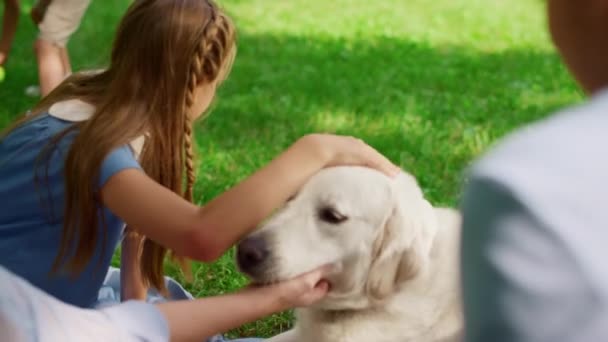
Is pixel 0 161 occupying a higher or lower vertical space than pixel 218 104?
higher

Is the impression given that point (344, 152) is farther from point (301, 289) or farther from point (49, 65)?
point (49, 65)

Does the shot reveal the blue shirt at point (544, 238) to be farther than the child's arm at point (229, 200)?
No

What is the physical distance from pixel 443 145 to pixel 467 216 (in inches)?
171

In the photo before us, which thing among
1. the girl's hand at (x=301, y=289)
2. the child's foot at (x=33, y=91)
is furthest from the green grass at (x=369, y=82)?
the girl's hand at (x=301, y=289)

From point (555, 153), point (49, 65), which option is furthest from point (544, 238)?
point (49, 65)

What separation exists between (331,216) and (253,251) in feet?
0.74

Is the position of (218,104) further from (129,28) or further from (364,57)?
(129,28)

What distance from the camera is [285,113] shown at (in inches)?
231

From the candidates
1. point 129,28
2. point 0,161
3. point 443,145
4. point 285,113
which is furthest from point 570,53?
point 285,113

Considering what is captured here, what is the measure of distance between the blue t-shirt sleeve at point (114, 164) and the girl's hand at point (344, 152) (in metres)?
0.50

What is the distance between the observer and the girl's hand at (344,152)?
2.56 m

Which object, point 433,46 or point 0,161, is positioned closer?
point 0,161

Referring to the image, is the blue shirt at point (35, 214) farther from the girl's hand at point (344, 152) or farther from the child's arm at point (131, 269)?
the girl's hand at point (344, 152)

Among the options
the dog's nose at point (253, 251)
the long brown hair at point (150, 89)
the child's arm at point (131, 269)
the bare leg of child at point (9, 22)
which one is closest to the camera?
the dog's nose at point (253, 251)
